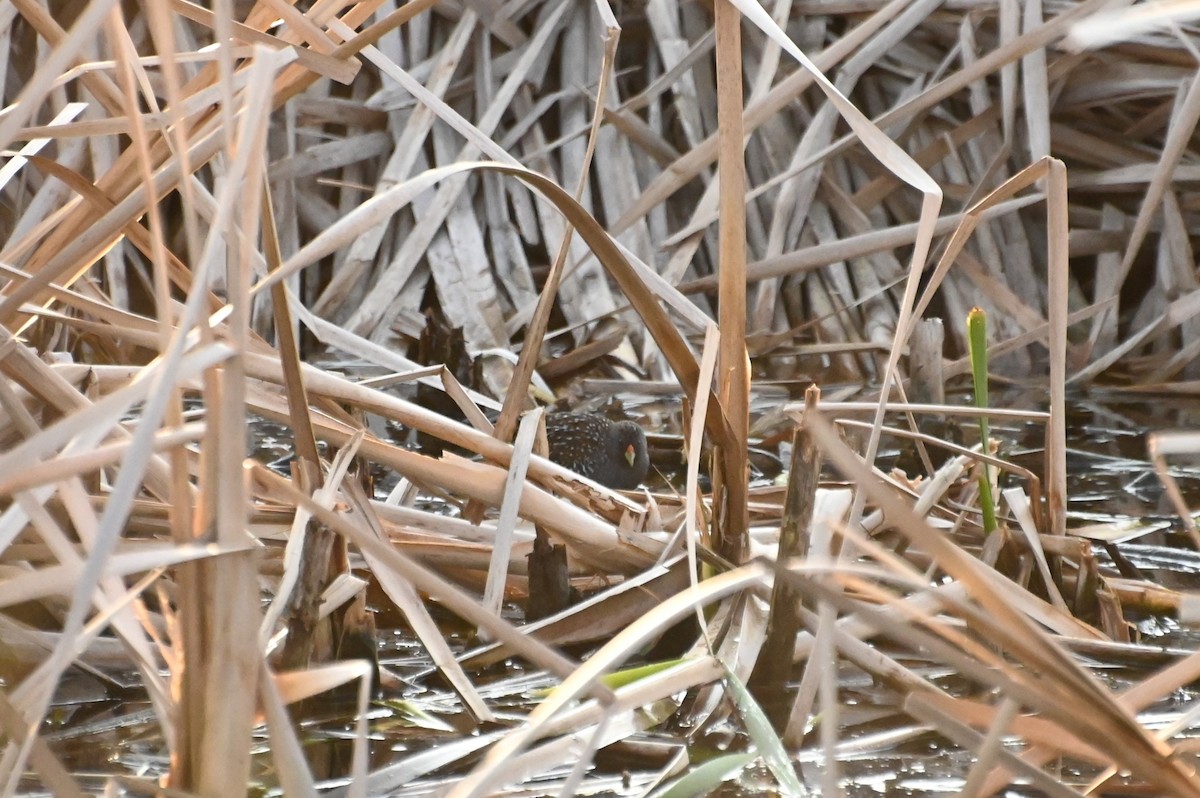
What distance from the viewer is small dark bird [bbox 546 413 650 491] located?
2.66 metres

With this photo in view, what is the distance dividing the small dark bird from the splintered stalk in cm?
115

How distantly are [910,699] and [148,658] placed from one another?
0.49m

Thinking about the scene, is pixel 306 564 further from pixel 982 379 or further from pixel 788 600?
pixel 982 379

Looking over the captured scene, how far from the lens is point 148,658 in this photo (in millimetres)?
846

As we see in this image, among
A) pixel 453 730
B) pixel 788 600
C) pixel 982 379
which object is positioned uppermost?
pixel 982 379

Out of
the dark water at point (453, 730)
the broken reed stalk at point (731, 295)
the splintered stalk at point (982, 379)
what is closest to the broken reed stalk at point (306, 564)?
the dark water at point (453, 730)

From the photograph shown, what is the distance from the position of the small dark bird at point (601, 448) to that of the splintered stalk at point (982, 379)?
1148mm

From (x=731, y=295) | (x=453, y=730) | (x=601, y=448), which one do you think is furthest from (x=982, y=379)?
(x=601, y=448)

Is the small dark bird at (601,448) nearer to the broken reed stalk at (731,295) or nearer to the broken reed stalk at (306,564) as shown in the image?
the broken reed stalk at (731,295)

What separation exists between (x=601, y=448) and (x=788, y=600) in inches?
68.0

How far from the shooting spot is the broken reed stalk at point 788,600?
45.8 inches

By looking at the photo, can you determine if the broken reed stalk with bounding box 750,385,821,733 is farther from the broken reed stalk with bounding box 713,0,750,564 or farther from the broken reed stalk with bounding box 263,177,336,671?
the broken reed stalk with bounding box 263,177,336,671

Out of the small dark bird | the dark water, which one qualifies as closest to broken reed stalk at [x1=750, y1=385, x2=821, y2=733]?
the dark water

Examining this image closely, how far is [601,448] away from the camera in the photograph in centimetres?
288
